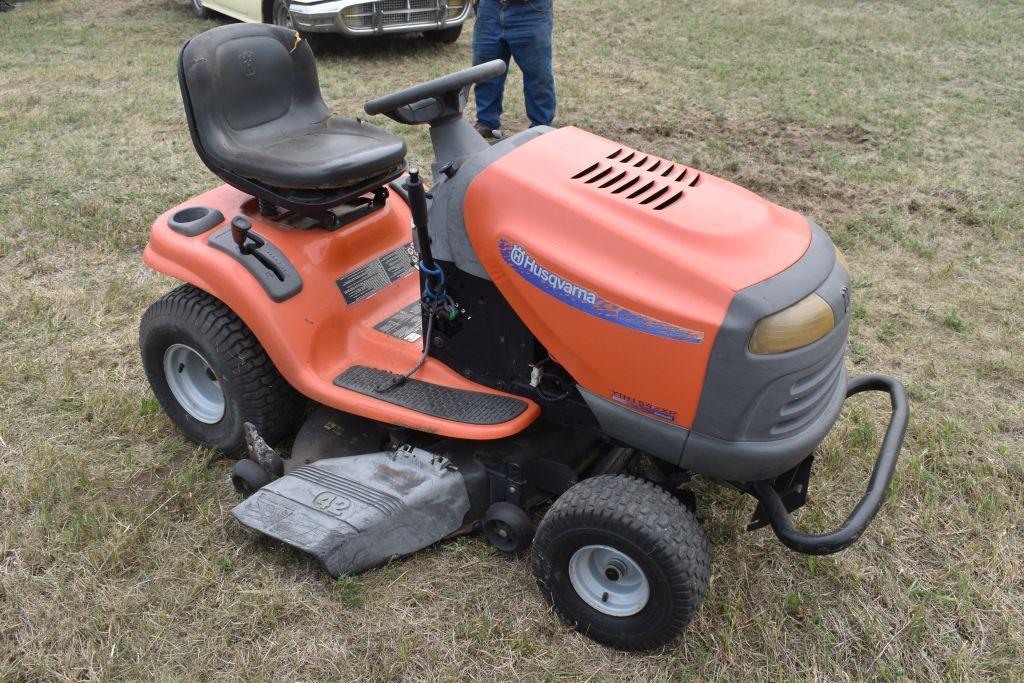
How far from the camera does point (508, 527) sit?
95.0 inches

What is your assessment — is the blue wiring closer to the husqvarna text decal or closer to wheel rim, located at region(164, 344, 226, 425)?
the husqvarna text decal

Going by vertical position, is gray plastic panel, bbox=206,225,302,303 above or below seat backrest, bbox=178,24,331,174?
below

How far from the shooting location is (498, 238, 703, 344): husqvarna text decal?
1928 mm

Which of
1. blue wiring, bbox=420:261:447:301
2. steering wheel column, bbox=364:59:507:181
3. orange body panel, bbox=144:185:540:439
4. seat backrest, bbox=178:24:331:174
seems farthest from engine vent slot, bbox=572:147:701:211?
seat backrest, bbox=178:24:331:174

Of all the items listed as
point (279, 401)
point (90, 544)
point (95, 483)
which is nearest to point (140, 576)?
point (90, 544)

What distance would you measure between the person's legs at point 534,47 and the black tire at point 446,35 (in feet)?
9.33

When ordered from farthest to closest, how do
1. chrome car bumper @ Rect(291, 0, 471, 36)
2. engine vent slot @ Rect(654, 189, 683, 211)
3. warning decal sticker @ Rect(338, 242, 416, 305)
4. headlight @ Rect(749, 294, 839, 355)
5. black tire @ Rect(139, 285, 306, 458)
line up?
1. chrome car bumper @ Rect(291, 0, 471, 36)
2. warning decal sticker @ Rect(338, 242, 416, 305)
3. black tire @ Rect(139, 285, 306, 458)
4. engine vent slot @ Rect(654, 189, 683, 211)
5. headlight @ Rect(749, 294, 839, 355)

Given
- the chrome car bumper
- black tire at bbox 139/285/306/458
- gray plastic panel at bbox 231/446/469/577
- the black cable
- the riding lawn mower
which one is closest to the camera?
the riding lawn mower

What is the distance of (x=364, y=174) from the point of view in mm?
2641

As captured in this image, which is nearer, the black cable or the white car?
the black cable

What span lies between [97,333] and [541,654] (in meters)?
2.52

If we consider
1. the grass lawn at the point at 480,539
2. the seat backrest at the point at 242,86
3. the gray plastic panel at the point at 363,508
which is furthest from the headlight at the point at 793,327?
the seat backrest at the point at 242,86

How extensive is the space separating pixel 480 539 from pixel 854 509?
3.61 ft

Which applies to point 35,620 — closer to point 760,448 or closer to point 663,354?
point 663,354
